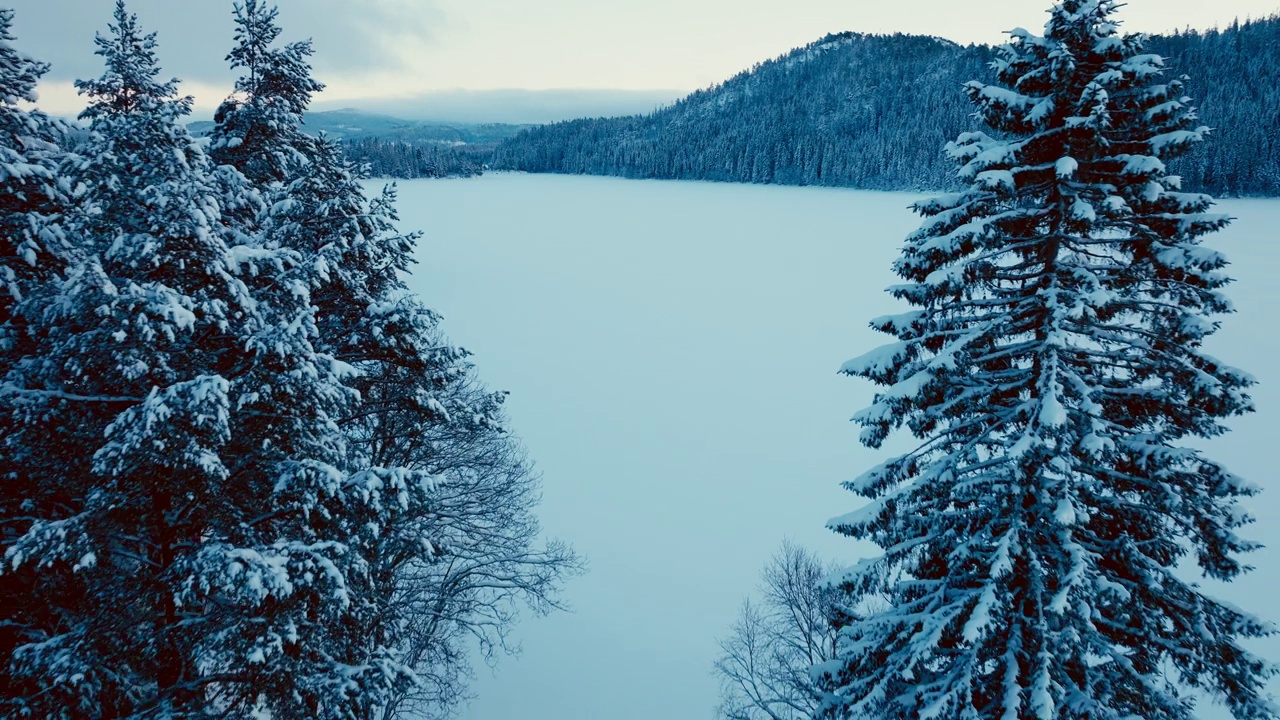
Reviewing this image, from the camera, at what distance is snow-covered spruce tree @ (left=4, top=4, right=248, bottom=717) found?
6121mm

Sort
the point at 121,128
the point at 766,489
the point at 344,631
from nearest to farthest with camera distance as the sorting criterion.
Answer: the point at 121,128, the point at 344,631, the point at 766,489

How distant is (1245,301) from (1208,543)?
46.3 meters

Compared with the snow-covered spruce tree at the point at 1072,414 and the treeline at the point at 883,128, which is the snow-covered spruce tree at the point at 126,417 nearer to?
the snow-covered spruce tree at the point at 1072,414

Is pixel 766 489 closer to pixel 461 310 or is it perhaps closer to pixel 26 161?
pixel 26 161

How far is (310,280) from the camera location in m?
8.51

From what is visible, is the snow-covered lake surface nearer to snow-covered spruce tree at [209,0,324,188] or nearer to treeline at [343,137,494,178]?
snow-covered spruce tree at [209,0,324,188]

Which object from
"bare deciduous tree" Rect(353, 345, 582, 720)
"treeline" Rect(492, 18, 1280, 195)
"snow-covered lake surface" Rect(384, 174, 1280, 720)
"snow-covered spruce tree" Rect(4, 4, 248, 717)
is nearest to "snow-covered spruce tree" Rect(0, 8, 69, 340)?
"snow-covered spruce tree" Rect(4, 4, 248, 717)

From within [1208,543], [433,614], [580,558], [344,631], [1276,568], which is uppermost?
[1208,543]

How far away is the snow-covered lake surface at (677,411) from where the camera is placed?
16703 mm

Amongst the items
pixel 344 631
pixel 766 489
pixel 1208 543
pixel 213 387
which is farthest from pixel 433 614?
pixel 766 489

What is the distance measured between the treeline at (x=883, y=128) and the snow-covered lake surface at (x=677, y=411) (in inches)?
566

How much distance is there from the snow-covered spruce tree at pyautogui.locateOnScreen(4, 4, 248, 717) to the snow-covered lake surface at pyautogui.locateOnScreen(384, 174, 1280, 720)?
957 centimetres

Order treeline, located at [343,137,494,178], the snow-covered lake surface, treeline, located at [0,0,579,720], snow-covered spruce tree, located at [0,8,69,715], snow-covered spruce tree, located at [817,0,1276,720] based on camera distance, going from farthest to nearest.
Answer: 1. treeline, located at [343,137,494,178]
2. the snow-covered lake surface
3. snow-covered spruce tree, located at [0,8,69,715]
4. treeline, located at [0,0,579,720]
5. snow-covered spruce tree, located at [817,0,1276,720]

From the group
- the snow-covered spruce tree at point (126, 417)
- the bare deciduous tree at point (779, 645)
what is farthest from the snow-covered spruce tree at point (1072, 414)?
the snow-covered spruce tree at point (126, 417)
